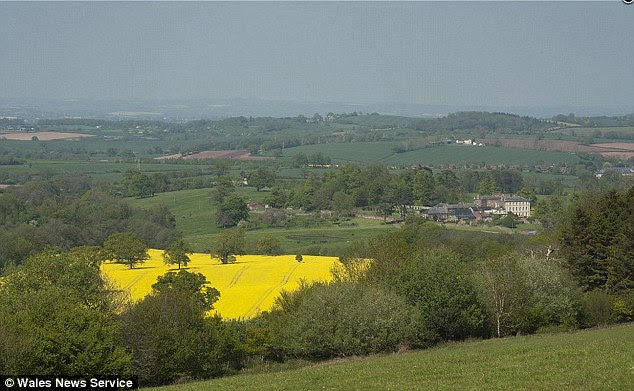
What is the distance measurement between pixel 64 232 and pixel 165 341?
47.9 metres

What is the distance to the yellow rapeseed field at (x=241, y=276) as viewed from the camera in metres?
39.1

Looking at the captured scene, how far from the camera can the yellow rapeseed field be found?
39.1 m

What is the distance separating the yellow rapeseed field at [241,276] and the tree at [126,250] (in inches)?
19.3

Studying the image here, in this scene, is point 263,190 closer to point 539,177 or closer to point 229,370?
point 539,177

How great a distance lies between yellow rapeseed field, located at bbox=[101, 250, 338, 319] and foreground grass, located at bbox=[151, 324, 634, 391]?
14362mm

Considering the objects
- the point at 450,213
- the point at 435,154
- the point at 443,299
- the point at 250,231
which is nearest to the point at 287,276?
the point at 443,299

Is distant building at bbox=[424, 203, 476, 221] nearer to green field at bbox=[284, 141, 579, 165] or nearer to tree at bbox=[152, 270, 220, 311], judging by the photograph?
green field at bbox=[284, 141, 579, 165]

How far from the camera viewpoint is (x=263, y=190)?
344 feet

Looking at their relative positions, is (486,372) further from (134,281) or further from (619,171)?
(619,171)

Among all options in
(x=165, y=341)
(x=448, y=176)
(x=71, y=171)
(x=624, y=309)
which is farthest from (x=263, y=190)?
(x=165, y=341)

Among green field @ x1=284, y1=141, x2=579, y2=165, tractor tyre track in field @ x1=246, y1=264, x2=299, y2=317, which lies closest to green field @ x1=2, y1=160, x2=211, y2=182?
green field @ x1=284, y1=141, x2=579, y2=165

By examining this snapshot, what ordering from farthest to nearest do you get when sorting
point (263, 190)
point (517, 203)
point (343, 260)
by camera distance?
point (263, 190) < point (517, 203) < point (343, 260)

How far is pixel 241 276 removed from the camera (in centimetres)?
4719

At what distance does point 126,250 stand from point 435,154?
10634 cm
